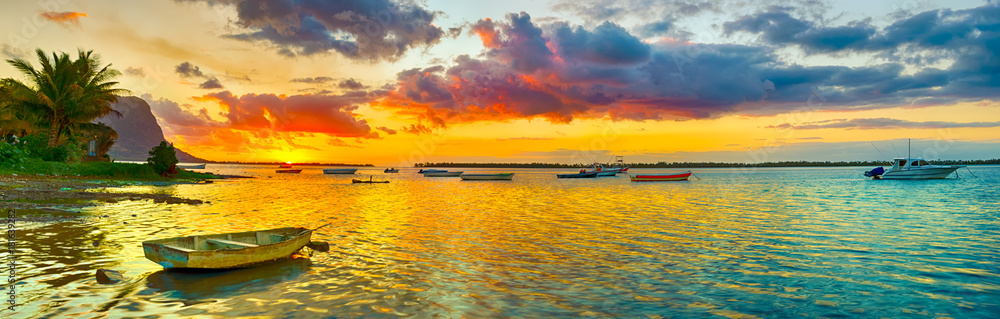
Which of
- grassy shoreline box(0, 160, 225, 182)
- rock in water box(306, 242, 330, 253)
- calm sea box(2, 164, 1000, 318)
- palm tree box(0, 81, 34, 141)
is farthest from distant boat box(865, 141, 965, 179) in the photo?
palm tree box(0, 81, 34, 141)

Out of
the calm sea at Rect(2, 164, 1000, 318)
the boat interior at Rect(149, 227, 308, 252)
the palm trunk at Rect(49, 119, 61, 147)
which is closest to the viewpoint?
the calm sea at Rect(2, 164, 1000, 318)

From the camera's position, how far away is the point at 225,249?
13.9 meters

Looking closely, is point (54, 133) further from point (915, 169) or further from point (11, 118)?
point (915, 169)

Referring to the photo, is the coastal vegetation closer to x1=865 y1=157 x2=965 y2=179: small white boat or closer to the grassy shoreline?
the grassy shoreline

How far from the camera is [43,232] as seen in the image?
1981cm

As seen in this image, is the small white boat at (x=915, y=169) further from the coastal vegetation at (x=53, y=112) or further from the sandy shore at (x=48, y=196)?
the coastal vegetation at (x=53, y=112)

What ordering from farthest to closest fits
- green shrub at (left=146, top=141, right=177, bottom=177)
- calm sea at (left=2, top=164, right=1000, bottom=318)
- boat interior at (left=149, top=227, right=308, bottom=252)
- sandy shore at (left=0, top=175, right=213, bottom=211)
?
green shrub at (left=146, top=141, right=177, bottom=177) → sandy shore at (left=0, top=175, right=213, bottom=211) → boat interior at (left=149, top=227, right=308, bottom=252) → calm sea at (left=2, top=164, right=1000, bottom=318)

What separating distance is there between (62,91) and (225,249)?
5545cm

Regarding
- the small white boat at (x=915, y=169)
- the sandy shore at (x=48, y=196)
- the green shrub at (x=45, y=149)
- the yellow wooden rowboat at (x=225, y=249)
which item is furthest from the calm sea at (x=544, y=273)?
the small white boat at (x=915, y=169)

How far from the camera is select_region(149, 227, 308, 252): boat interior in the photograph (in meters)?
14.9

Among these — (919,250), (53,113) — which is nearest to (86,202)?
(53,113)

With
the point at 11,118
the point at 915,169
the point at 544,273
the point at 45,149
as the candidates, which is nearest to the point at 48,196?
the point at 45,149

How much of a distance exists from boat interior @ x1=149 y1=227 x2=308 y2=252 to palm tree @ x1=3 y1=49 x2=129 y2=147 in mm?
51255

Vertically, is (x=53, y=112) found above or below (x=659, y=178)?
above
